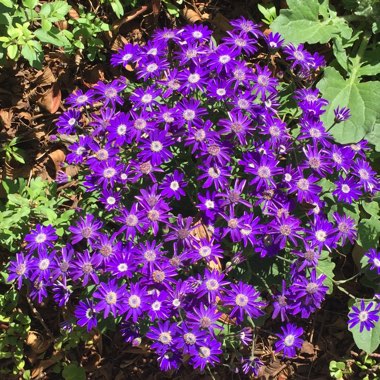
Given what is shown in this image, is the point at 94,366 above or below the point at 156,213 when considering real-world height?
below

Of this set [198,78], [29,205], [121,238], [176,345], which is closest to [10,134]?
[29,205]

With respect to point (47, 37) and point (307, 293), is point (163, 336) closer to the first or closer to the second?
point (307, 293)

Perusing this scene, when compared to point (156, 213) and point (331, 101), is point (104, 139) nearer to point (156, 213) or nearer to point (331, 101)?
point (156, 213)

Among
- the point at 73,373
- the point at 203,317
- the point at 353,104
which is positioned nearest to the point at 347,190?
the point at 203,317

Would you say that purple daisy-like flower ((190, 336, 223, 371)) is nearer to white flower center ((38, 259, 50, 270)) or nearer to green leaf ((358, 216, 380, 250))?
white flower center ((38, 259, 50, 270))

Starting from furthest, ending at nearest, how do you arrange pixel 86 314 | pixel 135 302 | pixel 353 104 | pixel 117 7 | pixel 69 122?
pixel 353 104, pixel 117 7, pixel 69 122, pixel 86 314, pixel 135 302

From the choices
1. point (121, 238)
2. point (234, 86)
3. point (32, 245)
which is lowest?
point (121, 238)

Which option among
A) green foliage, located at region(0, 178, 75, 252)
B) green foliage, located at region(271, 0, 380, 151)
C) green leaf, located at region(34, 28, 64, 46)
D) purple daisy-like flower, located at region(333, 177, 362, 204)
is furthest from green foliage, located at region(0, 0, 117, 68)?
purple daisy-like flower, located at region(333, 177, 362, 204)
